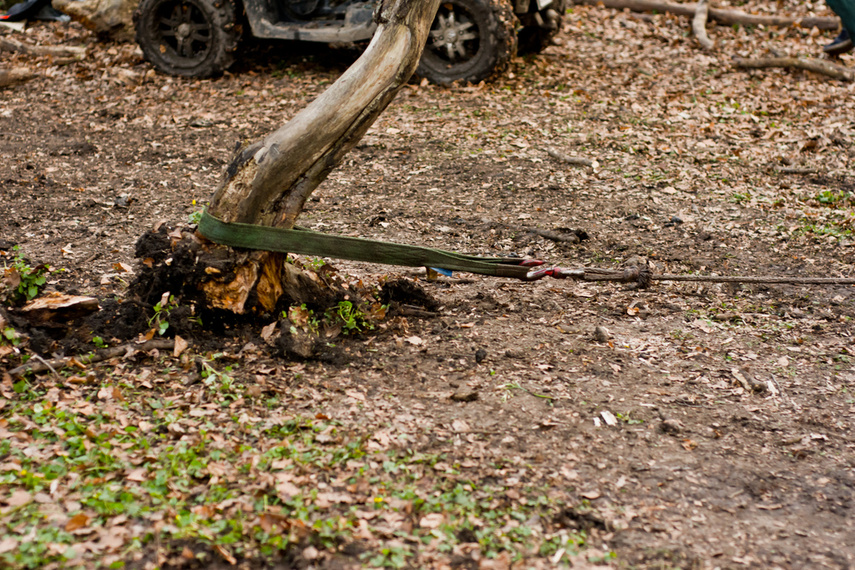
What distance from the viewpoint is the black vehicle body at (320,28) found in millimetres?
8258

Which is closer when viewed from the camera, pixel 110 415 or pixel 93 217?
pixel 110 415

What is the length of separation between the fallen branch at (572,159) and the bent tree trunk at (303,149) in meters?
3.24

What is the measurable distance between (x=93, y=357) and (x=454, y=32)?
6.06 m

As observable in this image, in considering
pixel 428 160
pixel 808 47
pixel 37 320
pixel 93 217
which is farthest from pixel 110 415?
pixel 808 47

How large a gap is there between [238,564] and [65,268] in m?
2.88

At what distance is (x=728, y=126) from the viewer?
758 centimetres

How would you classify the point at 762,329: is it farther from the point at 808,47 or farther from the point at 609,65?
the point at 808,47

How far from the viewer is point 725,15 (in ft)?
36.2

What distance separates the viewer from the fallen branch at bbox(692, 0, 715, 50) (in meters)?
10.0

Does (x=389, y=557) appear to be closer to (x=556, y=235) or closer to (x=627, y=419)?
(x=627, y=419)

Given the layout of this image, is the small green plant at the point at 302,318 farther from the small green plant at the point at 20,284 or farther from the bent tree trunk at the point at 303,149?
the small green plant at the point at 20,284

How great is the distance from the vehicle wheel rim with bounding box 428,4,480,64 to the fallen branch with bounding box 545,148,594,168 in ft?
7.24

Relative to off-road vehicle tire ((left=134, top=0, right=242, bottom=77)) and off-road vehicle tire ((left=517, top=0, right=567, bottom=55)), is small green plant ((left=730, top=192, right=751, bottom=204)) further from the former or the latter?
off-road vehicle tire ((left=134, top=0, right=242, bottom=77))

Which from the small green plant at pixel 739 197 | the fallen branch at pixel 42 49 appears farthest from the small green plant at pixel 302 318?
the fallen branch at pixel 42 49
